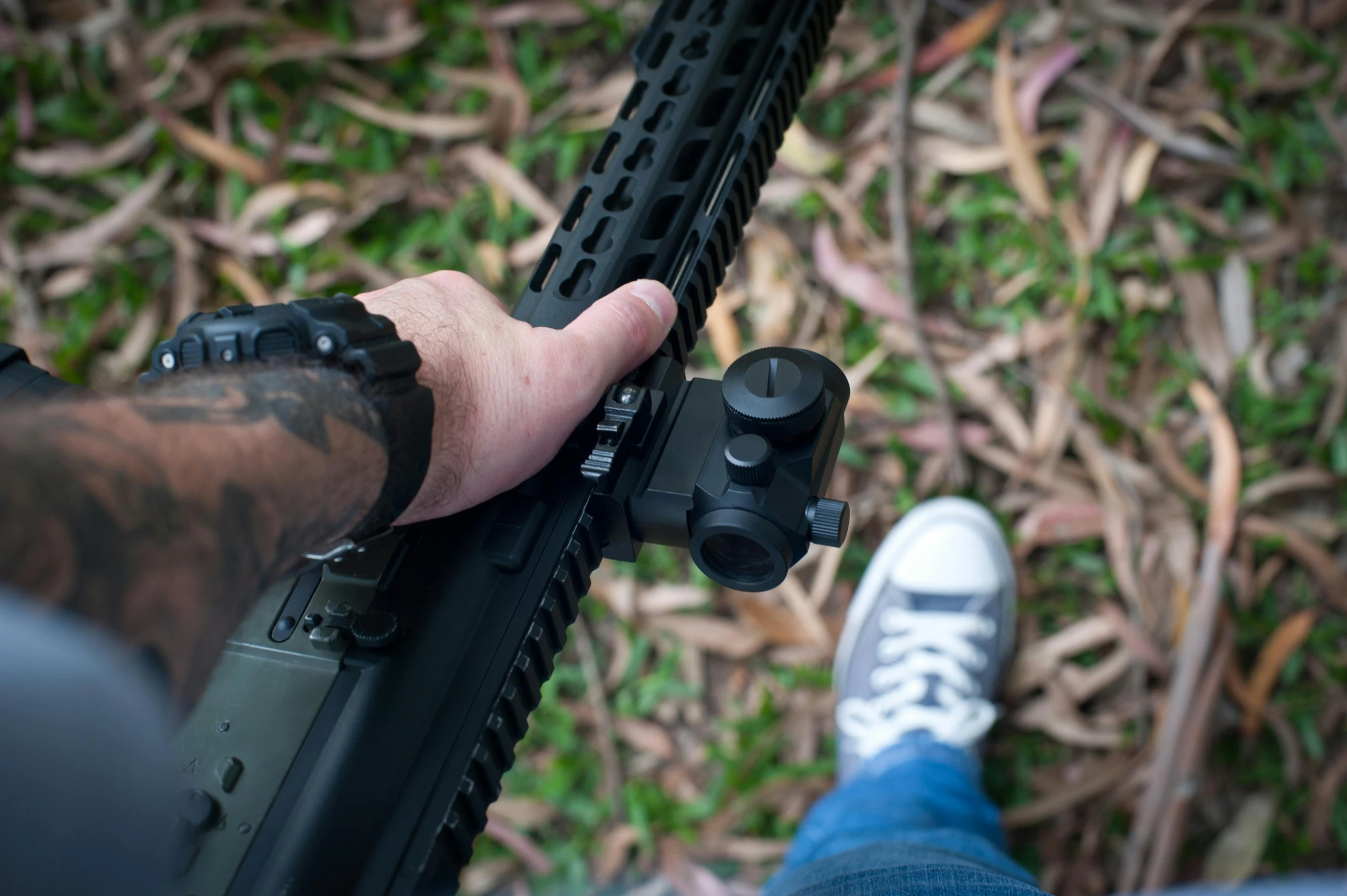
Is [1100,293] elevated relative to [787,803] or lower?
elevated

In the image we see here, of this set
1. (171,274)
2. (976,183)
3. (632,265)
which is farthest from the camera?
(171,274)

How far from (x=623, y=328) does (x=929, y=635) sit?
0.97 metres

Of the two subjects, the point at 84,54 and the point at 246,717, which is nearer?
the point at 246,717

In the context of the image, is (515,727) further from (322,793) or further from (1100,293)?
(1100,293)

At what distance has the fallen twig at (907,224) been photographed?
1.54 metres

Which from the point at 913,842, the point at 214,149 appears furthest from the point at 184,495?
the point at 214,149

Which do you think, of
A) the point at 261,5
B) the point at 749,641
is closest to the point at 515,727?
the point at 749,641

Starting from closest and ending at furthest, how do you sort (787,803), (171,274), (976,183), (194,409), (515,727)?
(194,409)
(515,727)
(787,803)
(976,183)
(171,274)

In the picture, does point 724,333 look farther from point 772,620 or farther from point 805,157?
point 772,620

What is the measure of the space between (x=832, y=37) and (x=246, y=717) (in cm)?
160

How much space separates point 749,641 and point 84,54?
6.39ft

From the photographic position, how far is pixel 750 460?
697mm

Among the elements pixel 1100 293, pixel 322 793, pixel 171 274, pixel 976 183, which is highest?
pixel 976 183

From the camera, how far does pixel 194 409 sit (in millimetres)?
581
